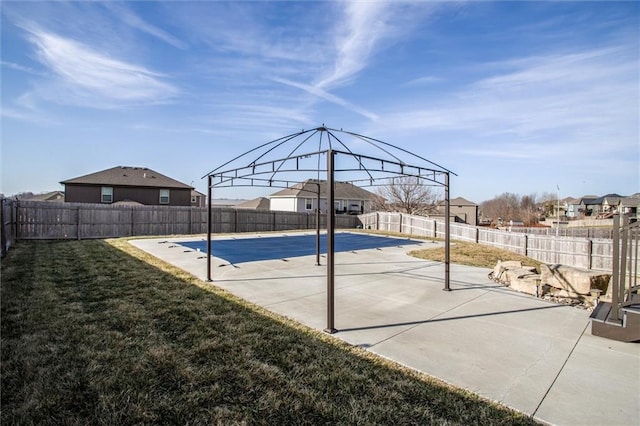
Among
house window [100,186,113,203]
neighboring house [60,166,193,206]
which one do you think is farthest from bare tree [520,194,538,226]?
house window [100,186,113,203]

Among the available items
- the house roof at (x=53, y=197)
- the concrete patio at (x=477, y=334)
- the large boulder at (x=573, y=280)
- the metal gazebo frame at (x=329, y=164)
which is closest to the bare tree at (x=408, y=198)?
the concrete patio at (x=477, y=334)

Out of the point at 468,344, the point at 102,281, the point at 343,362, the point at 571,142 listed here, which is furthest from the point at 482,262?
the point at 571,142

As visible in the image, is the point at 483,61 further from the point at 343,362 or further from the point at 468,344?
the point at 343,362

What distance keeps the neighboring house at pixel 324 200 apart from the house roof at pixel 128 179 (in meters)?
10.7

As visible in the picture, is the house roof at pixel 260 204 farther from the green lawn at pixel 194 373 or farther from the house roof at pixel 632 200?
the green lawn at pixel 194 373

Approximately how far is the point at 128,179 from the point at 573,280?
25874mm

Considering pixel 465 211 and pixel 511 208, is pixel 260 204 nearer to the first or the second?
pixel 465 211

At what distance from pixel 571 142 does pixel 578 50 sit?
10294 mm

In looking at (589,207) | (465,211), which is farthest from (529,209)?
(465,211)

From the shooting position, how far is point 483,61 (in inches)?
397

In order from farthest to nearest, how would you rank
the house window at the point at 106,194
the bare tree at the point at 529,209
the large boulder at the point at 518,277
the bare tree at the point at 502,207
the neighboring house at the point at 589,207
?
the bare tree at the point at 502,207, the bare tree at the point at 529,209, the neighboring house at the point at 589,207, the house window at the point at 106,194, the large boulder at the point at 518,277

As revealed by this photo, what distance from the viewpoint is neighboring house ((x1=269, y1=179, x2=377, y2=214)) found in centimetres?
3244

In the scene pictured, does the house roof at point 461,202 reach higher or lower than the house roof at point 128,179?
lower

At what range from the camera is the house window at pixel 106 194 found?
73.4 feet
